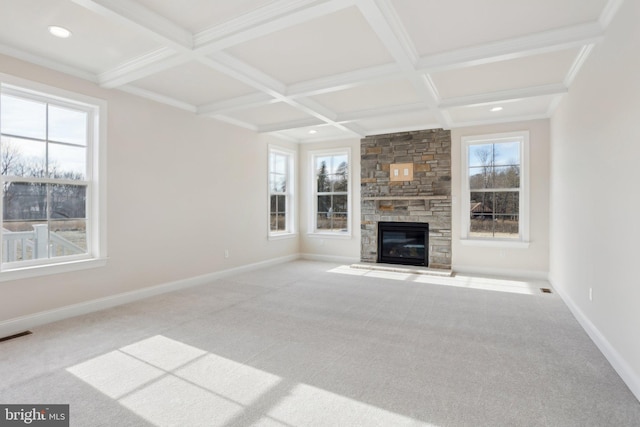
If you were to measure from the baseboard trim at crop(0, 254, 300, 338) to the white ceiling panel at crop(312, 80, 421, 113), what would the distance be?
3.22 m

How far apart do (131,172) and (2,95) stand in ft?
4.40

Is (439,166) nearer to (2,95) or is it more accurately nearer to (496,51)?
(496,51)

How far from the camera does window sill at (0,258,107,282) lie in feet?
10.3

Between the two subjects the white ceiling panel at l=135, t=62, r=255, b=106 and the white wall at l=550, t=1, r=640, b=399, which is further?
the white ceiling panel at l=135, t=62, r=255, b=106

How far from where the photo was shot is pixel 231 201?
5.68m

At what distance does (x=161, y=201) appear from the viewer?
4508 millimetres

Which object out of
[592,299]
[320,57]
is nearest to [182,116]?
[320,57]

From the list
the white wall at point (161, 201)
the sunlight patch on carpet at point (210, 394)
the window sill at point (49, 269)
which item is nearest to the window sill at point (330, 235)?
the white wall at point (161, 201)

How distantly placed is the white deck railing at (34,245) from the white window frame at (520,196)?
590 centimetres

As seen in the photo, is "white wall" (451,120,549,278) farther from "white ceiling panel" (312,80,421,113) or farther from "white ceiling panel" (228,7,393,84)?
"white ceiling panel" (228,7,393,84)

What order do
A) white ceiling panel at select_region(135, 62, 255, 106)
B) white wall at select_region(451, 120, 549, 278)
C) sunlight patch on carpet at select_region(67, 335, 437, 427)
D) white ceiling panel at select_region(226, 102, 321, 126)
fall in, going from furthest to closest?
white wall at select_region(451, 120, 549, 278)
white ceiling panel at select_region(226, 102, 321, 126)
white ceiling panel at select_region(135, 62, 255, 106)
sunlight patch on carpet at select_region(67, 335, 437, 427)

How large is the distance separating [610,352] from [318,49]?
354cm

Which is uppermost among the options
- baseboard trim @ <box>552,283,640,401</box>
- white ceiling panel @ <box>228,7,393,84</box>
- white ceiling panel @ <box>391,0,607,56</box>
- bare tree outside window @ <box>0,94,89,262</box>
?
white ceiling panel @ <box>391,0,607,56</box>

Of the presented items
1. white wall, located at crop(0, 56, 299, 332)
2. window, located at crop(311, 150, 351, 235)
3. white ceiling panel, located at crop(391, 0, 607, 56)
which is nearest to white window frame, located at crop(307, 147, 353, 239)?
window, located at crop(311, 150, 351, 235)
